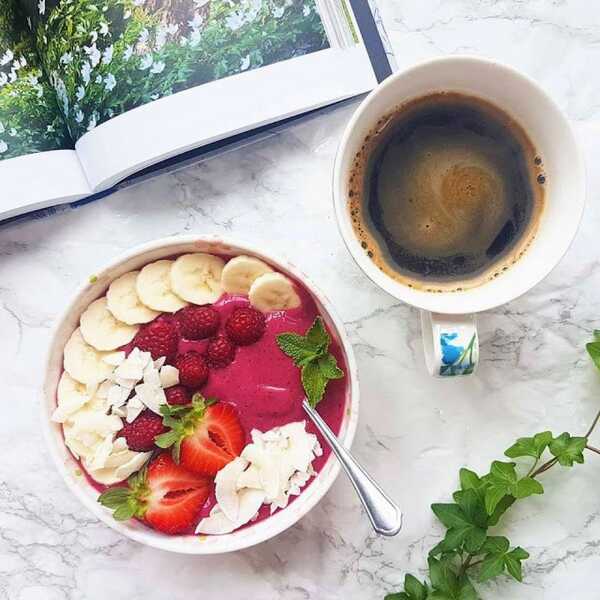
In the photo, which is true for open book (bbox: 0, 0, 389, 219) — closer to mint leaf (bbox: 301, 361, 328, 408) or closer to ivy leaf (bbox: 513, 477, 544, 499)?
mint leaf (bbox: 301, 361, 328, 408)

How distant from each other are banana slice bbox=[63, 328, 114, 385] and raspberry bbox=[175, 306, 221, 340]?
10 centimetres

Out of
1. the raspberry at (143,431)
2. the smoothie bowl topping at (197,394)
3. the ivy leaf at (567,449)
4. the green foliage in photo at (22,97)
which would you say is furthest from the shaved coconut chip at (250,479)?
the green foliage in photo at (22,97)

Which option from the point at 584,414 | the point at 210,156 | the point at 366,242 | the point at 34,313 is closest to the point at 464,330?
the point at 366,242

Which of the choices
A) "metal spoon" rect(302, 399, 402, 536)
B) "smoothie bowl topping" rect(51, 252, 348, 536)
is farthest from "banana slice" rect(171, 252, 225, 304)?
"metal spoon" rect(302, 399, 402, 536)

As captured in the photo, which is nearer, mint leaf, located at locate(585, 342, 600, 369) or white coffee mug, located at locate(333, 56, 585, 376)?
white coffee mug, located at locate(333, 56, 585, 376)

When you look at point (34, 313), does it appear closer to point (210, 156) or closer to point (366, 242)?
point (210, 156)

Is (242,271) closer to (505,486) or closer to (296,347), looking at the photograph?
(296,347)

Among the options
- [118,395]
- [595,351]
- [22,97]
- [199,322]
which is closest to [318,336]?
[199,322]

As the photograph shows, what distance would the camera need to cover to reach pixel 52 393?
3.27ft

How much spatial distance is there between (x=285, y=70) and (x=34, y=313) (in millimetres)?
428

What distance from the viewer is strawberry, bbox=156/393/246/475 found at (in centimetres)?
98

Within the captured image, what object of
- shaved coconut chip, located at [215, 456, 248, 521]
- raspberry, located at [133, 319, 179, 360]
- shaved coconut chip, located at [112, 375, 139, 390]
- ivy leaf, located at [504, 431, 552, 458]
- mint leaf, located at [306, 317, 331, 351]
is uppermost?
raspberry, located at [133, 319, 179, 360]

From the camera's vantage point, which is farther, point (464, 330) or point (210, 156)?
Result: point (210, 156)

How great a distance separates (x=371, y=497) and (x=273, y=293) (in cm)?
25
